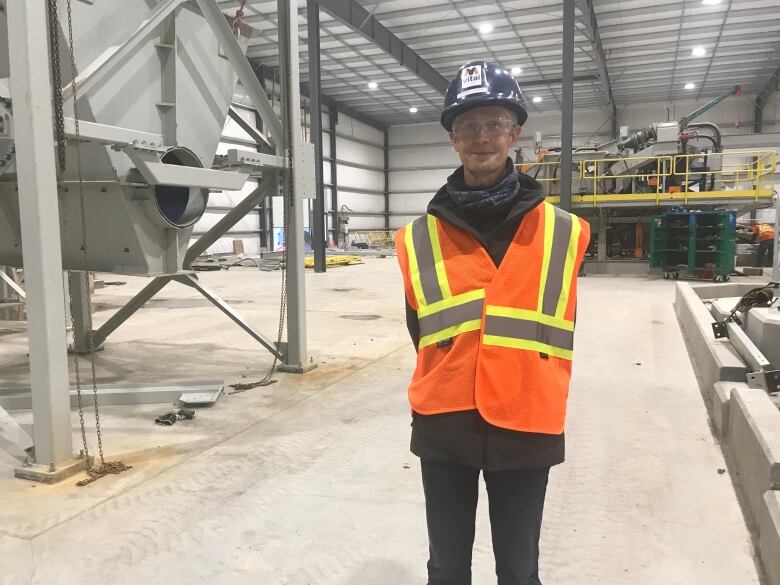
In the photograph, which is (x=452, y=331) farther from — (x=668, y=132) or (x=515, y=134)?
(x=668, y=132)

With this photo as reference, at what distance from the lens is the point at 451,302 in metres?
1.49

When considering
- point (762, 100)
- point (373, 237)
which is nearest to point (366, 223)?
point (373, 237)

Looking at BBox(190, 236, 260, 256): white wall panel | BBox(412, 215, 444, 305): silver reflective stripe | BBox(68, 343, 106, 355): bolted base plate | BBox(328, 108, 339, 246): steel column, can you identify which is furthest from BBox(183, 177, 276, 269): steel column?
BBox(328, 108, 339, 246): steel column

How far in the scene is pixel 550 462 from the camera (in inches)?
58.7

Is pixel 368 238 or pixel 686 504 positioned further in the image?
pixel 368 238

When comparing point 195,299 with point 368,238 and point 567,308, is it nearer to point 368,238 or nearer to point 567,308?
point 567,308

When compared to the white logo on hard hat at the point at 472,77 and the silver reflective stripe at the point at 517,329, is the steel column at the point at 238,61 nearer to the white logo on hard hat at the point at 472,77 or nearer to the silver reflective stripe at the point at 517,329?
the white logo on hard hat at the point at 472,77

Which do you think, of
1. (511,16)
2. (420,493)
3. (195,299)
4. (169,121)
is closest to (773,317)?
(420,493)

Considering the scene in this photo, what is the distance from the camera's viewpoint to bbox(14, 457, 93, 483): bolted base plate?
10.3 ft

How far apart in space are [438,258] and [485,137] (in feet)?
1.10

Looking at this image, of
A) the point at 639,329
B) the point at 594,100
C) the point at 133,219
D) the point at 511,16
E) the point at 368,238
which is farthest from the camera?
the point at 368,238

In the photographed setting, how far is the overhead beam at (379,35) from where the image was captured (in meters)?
15.7

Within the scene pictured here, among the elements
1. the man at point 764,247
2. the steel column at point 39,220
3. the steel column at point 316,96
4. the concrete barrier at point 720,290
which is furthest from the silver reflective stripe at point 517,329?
the man at point 764,247

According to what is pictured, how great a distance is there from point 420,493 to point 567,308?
1837mm
